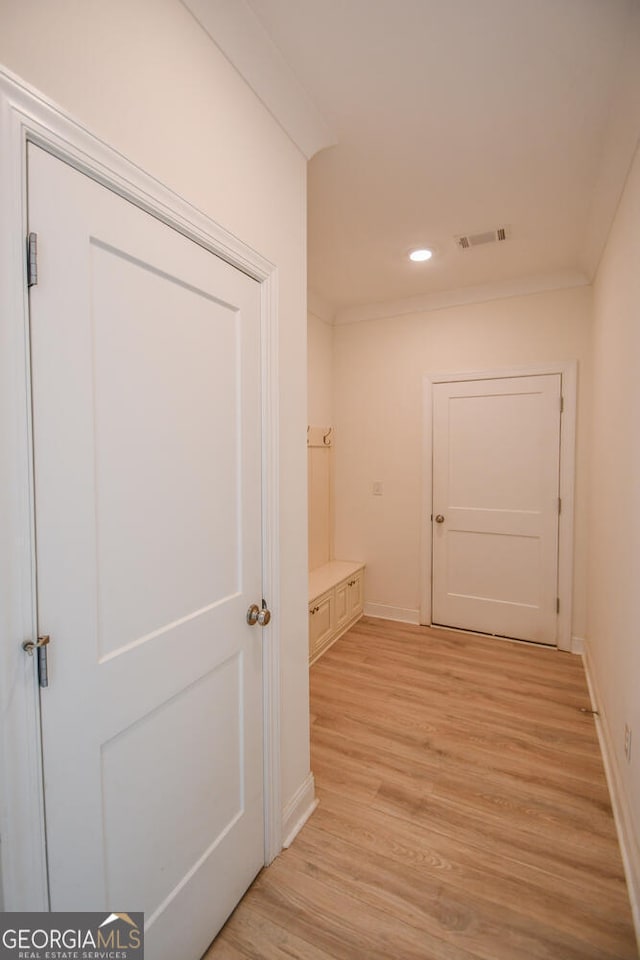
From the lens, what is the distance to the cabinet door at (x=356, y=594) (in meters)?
3.75

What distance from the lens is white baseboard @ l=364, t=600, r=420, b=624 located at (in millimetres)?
3828

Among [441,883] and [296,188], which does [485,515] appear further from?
[296,188]

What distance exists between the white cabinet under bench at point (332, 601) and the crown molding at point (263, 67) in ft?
8.44

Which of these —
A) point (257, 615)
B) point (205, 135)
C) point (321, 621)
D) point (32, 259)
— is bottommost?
point (321, 621)

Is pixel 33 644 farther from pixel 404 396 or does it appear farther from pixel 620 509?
pixel 404 396

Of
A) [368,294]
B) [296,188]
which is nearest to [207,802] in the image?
[296,188]

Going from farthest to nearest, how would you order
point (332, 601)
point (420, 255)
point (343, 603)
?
point (343, 603) < point (332, 601) < point (420, 255)

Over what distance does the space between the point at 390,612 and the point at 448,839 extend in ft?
7.44

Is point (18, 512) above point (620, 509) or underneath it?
above

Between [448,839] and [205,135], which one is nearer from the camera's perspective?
[205,135]

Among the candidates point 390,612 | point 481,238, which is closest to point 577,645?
point 390,612

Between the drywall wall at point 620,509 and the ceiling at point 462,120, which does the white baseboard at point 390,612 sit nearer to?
the drywall wall at point 620,509

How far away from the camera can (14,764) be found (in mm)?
785

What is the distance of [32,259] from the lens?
798mm
